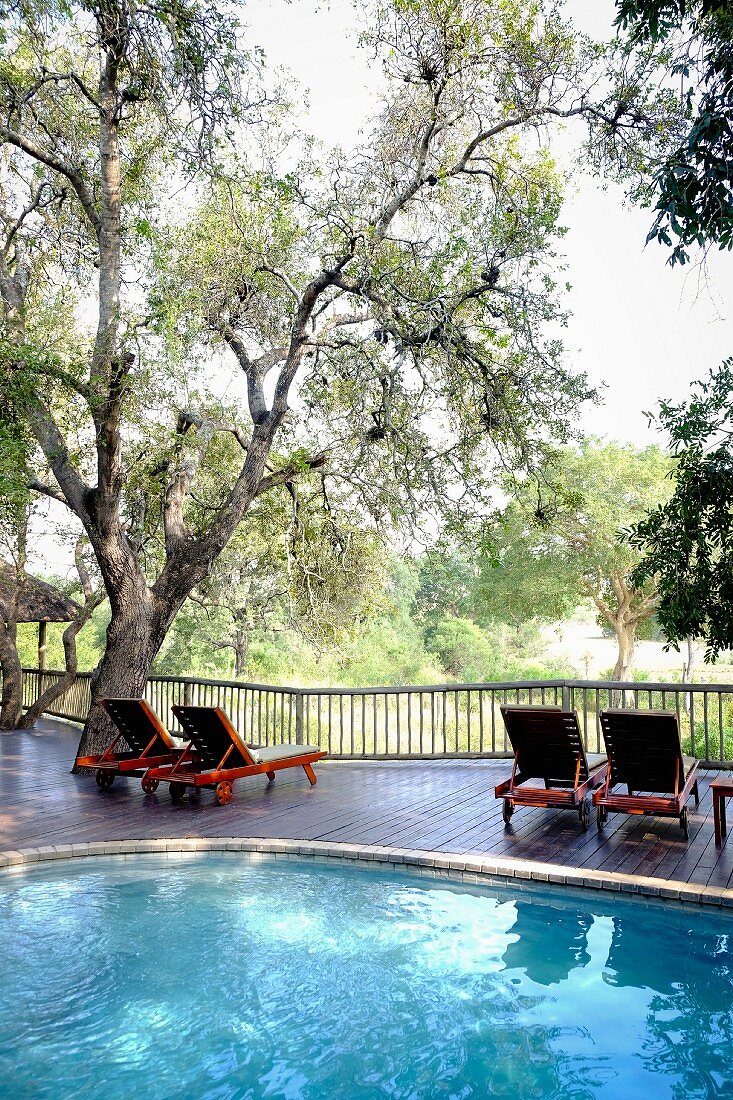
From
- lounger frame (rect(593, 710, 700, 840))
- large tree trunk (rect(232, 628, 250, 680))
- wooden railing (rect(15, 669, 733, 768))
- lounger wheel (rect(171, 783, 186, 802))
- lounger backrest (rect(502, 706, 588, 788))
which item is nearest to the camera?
A: lounger frame (rect(593, 710, 700, 840))

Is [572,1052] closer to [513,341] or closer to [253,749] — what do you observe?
[253,749]

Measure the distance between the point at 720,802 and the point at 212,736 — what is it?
467 cm

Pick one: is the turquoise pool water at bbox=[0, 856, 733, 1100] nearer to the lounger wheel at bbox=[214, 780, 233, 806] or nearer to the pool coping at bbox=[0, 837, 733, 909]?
the pool coping at bbox=[0, 837, 733, 909]

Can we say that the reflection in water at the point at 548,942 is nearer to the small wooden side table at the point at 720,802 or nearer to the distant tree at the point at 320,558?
the small wooden side table at the point at 720,802

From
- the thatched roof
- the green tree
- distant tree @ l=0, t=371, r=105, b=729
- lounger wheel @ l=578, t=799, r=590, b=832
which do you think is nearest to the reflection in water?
lounger wheel @ l=578, t=799, r=590, b=832

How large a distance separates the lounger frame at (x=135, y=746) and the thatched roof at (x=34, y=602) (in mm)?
6694

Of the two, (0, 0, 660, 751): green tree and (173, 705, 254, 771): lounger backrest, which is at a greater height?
(0, 0, 660, 751): green tree

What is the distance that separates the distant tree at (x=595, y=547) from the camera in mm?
23375

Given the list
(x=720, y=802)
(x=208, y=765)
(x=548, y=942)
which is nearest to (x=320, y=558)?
(x=208, y=765)

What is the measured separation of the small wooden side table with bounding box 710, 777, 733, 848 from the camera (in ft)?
20.0

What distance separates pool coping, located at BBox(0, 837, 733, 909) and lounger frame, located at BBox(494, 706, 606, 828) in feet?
2.82

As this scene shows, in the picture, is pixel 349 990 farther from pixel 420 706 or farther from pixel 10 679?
pixel 10 679

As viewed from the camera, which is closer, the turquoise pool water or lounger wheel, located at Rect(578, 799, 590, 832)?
the turquoise pool water

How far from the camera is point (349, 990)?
457 centimetres
